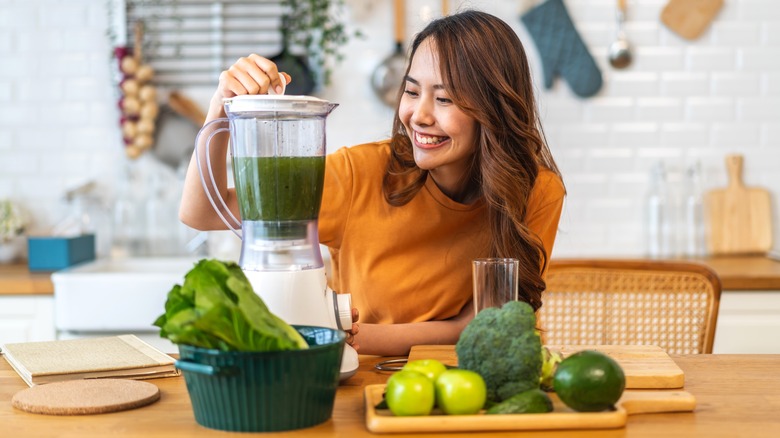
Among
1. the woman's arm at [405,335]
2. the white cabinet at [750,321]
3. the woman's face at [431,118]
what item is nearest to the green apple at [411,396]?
the woman's arm at [405,335]

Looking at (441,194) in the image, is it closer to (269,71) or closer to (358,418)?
(269,71)

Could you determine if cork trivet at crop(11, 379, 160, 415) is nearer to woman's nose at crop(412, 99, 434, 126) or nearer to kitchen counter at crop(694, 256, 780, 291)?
woman's nose at crop(412, 99, 434, 126)

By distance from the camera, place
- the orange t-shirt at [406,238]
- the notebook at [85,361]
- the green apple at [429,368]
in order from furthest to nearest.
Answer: the orange t-shirt at [406,238] → the notebook at [85,361] → the green apple at [429,368]

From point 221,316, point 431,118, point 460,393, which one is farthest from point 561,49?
point 221,316

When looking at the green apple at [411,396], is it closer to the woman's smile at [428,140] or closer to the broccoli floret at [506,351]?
the broccoli floret at [506,351]

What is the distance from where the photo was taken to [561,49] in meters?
3.56

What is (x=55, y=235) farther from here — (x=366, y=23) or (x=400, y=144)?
(x=400, y=144)

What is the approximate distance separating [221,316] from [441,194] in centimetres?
95

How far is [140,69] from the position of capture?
3529 mm

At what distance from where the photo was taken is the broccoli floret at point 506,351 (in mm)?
1239

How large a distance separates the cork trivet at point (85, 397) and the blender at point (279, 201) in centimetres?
24

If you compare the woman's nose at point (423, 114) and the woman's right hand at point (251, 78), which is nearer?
the woman's right hand at point (251, 78)

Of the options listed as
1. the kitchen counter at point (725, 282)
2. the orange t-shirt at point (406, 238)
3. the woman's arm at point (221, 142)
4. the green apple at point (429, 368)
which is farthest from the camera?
the kitchen counter at point (725, 282)

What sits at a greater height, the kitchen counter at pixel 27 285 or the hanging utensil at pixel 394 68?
the hanging utensil at pixel 394 68
